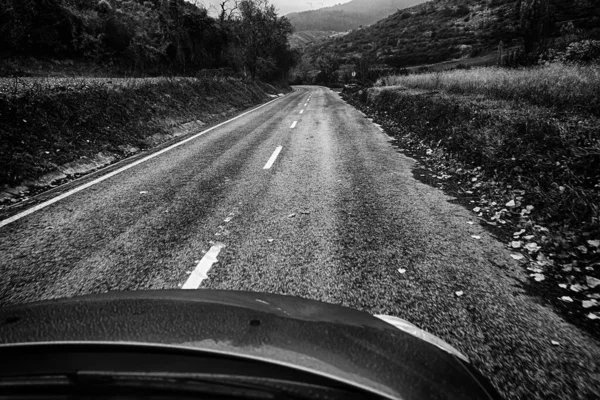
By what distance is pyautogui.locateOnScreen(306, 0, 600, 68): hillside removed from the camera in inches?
2173

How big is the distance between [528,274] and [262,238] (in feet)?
9.74

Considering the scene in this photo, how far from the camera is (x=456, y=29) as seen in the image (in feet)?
236

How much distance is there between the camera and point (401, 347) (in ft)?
4.27

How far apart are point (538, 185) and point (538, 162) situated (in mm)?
520

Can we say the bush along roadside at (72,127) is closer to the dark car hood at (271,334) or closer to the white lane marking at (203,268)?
the white lane marking at (203,268)

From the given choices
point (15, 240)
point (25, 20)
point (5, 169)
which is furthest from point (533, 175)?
point (25, 20)

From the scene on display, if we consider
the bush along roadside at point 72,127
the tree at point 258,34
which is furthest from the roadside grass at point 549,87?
the tree at point 258,34

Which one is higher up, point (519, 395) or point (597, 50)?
point (597, 50)

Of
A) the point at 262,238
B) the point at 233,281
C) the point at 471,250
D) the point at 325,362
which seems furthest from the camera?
the point at 262,238

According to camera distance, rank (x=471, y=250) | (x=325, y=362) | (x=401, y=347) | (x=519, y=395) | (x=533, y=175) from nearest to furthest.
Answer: (x=325, y=362)
(x=401, y=347)
(x=519, y=395)
(x=471, y=250)
(x=533, y=175)

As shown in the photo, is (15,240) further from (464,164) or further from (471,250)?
(464,164)

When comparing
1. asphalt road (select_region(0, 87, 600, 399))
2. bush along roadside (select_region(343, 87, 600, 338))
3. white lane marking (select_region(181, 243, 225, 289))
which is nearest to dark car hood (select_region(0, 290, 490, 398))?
asphalt road (select_region(0, 87, 600, 399))

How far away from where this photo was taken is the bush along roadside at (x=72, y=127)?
5.91 m

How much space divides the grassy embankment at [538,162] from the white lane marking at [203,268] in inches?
132
